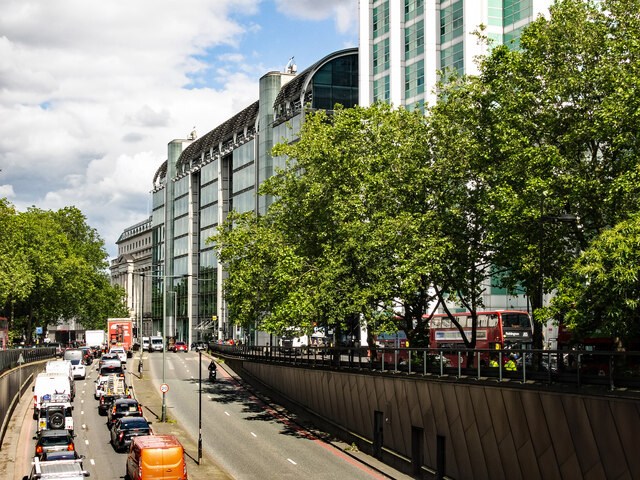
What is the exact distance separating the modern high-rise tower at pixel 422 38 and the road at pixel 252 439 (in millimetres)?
30217

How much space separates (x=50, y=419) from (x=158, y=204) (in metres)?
122

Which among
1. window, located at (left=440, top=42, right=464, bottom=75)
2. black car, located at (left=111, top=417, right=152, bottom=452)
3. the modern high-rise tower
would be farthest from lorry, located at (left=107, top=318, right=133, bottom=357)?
black car, located at (left=111, top=417, right=152, bottom=452)

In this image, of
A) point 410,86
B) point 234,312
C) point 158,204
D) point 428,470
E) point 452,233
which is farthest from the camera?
point 158,204

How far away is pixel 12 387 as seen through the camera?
50.7 meters

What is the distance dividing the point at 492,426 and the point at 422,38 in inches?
2206

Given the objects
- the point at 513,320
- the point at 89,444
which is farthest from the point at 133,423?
the point at 513,320

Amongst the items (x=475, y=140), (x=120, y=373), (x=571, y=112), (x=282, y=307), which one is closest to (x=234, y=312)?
(x=282, y=307)

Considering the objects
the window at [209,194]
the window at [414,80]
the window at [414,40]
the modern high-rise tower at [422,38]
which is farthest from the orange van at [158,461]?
the window at [209,194]

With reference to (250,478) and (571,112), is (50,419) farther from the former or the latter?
(571,112)

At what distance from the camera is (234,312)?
5641cm

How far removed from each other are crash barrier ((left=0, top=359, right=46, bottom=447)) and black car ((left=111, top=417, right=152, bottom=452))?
6.01m

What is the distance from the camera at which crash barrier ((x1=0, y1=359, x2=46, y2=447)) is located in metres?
43.2

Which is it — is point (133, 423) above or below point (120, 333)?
below

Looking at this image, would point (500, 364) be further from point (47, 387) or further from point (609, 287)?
point (47, 387)
